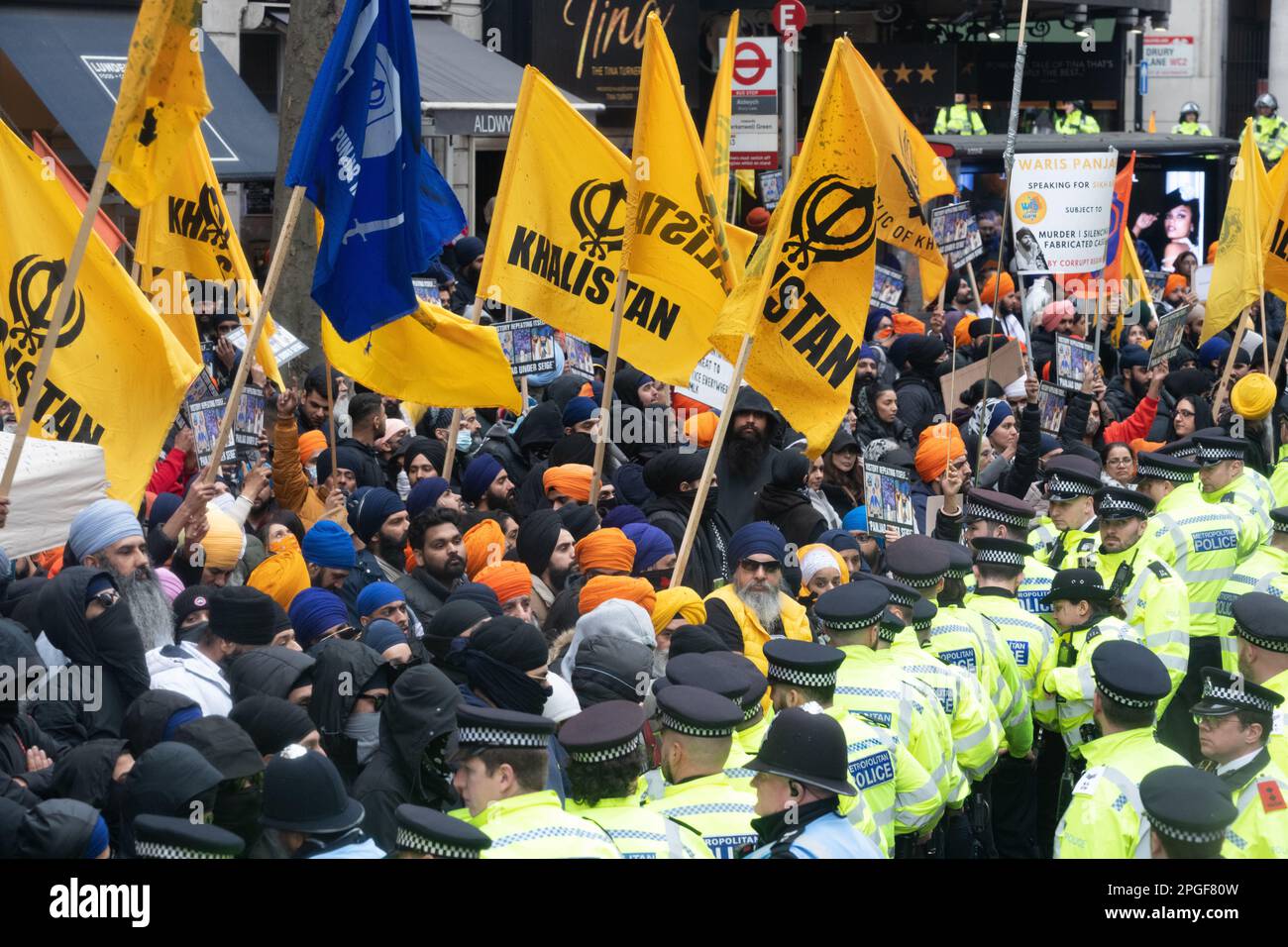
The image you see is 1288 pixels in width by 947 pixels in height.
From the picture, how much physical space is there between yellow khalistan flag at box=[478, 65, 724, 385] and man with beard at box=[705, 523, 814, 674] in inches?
68.2

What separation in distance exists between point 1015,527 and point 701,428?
2.41 meters

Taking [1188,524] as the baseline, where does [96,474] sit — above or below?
above

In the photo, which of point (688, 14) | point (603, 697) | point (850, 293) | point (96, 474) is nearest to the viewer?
point (603, 697)

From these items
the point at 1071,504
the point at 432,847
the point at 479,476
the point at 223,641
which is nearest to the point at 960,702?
the point at 223,641

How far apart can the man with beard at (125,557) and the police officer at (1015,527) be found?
360cm

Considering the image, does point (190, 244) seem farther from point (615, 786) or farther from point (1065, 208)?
point (1065, 208)

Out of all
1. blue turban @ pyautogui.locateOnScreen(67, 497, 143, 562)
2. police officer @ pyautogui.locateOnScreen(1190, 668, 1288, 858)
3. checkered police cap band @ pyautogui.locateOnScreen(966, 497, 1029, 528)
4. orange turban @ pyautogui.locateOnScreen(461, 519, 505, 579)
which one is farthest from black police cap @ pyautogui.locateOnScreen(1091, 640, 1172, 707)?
blue turban @ pyautogui.locateOnScreen(67, 497, 143, 562)

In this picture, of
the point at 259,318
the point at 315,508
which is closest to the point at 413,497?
the point at 315,508

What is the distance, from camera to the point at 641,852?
187 inches

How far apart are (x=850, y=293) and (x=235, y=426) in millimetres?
2730

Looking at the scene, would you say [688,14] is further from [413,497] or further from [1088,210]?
[413,497]

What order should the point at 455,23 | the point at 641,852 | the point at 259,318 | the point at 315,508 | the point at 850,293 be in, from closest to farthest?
the point at 641,852 < the point at 259,318 < the point at 850,293 < the point at 315,508 < the point at 455,23

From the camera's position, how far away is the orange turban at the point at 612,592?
700cm

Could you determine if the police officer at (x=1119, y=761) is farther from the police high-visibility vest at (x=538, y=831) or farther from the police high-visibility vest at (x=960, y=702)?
the police high-visibility vest at (x=538, y=831)
